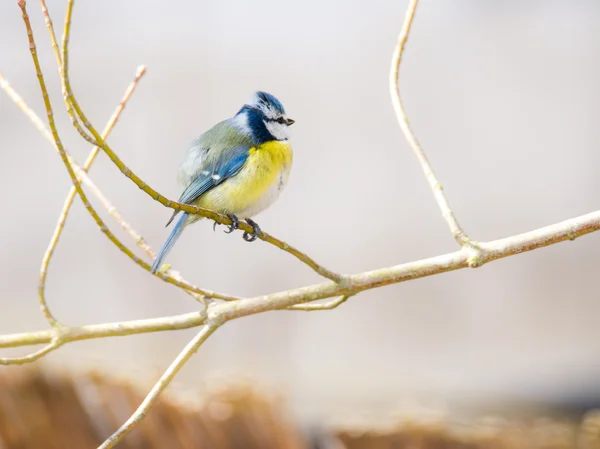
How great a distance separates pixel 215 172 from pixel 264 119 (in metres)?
0.07

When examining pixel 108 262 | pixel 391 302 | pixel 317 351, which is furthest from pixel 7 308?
pixel 391 302

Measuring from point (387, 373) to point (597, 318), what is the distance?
0.54m

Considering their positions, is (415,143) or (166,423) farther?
(166,423)

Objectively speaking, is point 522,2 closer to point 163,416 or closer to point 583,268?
point 583,268

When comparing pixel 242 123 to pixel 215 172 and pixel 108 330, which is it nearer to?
pixel 215 172

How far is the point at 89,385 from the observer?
1.00 m

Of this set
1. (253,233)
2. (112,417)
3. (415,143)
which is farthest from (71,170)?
(112,417)

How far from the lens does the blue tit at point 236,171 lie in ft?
2.18

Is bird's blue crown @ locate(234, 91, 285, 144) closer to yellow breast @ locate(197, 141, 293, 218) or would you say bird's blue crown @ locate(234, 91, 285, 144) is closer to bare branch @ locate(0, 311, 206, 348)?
yellow breast @ locate(197, 141, 293, 218)

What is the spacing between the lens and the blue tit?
67cm

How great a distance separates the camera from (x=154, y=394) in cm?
56

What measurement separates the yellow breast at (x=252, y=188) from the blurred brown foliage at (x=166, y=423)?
0.42m

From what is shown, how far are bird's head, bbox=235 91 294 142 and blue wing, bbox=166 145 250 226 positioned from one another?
0.02 meters

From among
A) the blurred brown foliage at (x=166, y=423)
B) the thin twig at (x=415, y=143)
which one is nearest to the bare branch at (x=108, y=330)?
the thin twig at (x=415, y=143)
